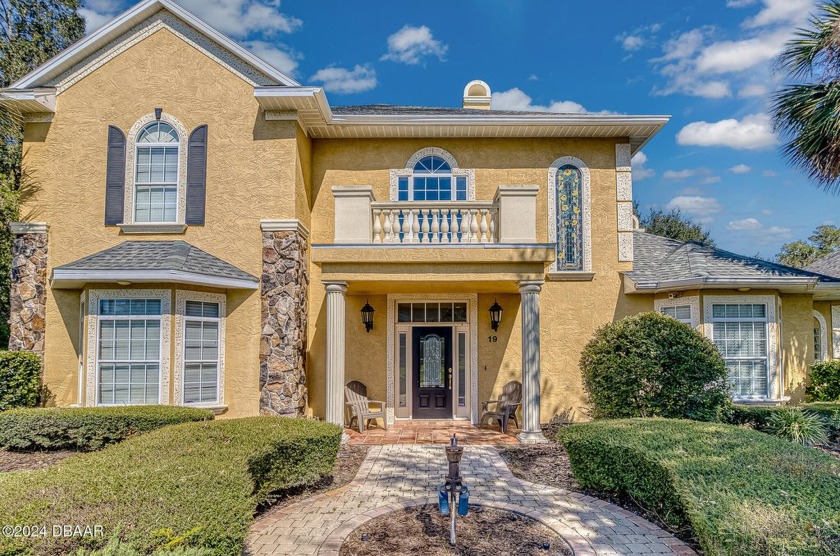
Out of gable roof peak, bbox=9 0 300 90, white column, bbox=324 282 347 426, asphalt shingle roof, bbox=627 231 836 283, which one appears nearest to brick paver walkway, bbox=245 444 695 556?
white column, bbox=324 282 347 426

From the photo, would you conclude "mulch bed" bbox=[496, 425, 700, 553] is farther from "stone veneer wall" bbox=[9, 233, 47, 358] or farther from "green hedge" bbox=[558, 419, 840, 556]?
"stone veneer wall" bbox=[9, 233, 47, 358]

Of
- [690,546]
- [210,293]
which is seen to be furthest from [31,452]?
[690,546]

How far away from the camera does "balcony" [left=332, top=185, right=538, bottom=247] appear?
31.1ft

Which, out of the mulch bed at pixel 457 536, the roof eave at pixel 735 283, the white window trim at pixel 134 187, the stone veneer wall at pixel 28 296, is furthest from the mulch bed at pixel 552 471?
the stone veneer wall at pixel 28 296

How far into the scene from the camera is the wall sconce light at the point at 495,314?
1111 centimetres

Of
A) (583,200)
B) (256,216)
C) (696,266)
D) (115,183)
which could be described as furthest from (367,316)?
(696,266)

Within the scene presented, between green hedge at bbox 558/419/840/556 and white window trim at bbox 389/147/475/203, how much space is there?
6.08 m

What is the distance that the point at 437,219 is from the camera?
984cm

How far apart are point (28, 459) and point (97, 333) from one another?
7.42 feet

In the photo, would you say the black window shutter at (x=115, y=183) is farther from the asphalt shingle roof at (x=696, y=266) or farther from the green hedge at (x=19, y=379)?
the asphalt shingle roof at (x=696, y=266)

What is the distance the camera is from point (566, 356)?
11.1m

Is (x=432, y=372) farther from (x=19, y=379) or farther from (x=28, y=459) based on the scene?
(x=19, y=379)

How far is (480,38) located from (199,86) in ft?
27.7

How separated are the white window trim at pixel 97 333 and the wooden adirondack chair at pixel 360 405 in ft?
11.4
